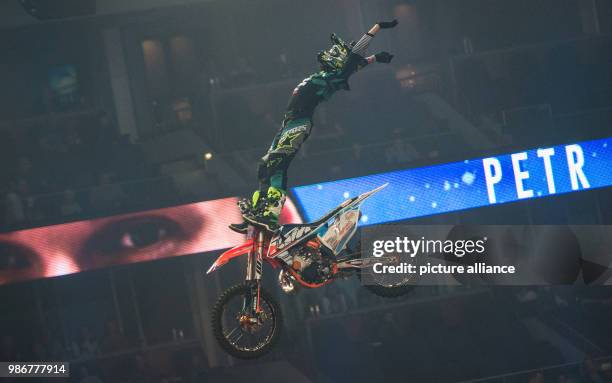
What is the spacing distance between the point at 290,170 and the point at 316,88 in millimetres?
10165

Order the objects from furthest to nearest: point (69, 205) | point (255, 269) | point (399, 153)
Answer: point (399, 153) → point (69, 205) → point (255, 269)

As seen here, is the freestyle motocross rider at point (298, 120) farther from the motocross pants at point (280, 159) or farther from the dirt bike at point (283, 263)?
the dirt bike at point (283, 263)

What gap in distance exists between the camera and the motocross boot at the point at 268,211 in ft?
37.4

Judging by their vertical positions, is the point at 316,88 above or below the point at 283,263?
above

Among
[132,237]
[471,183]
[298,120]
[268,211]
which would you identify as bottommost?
[132,237]

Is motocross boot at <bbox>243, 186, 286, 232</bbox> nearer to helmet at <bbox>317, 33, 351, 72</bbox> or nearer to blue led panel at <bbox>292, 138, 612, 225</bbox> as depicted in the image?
helmet at <bbox>317, 33, 351, 72</bbox>

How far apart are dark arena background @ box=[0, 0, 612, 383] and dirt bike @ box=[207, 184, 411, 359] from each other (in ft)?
24.2

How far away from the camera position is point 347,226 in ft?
38.9

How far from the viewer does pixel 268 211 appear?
11508 mm

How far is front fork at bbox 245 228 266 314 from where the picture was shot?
11.4 meters

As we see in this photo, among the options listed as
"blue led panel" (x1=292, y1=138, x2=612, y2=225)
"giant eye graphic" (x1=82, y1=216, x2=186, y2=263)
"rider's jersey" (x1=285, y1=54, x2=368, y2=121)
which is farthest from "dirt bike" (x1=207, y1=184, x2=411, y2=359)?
"giant eye graphic" (x1=82, y1=216, x2=186, y2=263)

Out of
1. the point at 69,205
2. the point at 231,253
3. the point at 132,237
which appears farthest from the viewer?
the point at 69,205

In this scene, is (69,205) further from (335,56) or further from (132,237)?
(335,56)

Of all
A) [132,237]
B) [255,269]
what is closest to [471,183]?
[132,237]
